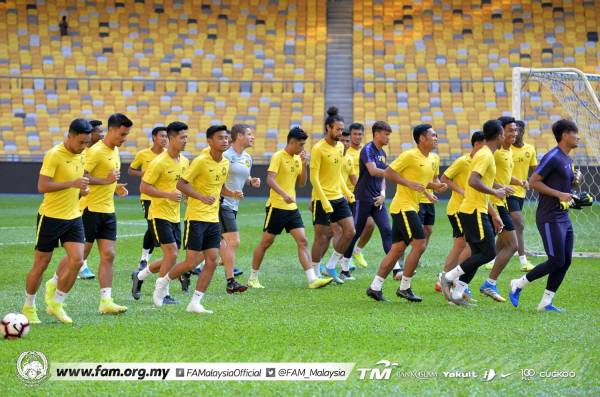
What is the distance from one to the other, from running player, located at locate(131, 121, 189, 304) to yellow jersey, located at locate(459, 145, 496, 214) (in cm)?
298

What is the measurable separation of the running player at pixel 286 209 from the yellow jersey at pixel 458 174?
169 cm

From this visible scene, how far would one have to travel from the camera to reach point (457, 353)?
7613 mm

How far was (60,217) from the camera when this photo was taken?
8922 millimetres

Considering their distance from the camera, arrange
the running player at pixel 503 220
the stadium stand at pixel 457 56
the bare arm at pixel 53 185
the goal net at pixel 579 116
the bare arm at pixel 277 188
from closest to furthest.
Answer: the bare arm at pixel 53 185 < the running player at pixel 503 220 < the bare arm at pixel 277 188 < the goal net at pixel 579 116 < the stadium stand at pixel 457 56

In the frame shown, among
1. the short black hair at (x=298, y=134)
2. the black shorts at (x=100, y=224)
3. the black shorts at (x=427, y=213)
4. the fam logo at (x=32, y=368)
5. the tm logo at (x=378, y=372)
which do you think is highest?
the short black hair at (x=298, y=134)

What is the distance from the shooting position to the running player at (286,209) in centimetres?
1193

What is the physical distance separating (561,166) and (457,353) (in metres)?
3.04

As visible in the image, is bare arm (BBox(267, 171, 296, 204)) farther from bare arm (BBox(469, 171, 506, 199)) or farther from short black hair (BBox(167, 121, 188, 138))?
bare arm (BBox(469, 171, 506, 199))

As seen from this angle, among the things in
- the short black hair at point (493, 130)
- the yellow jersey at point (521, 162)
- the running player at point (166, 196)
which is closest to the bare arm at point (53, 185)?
the running player at point (166, 196)

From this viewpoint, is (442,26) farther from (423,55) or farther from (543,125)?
(543,125)

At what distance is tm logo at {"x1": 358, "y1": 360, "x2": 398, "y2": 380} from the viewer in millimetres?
6852

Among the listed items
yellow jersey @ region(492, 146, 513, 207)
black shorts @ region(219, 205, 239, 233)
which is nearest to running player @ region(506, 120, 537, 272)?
yellow jersey @ region(492, 146, 513, 207)

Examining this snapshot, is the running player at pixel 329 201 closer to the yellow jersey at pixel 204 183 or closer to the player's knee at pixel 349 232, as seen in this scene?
the player's knee at pixel 349 232

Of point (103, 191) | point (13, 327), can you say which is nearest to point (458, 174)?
point (103, 191)
